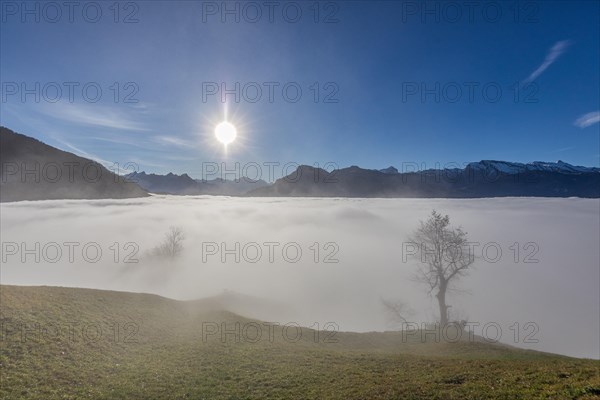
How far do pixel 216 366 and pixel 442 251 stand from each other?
48.9m

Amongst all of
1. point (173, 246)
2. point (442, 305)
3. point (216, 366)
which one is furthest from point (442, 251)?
point (173, 246)

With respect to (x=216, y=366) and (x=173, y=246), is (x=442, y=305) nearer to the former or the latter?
(x=216, y=366)

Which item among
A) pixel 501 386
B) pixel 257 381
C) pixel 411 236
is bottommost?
pixel 257 381

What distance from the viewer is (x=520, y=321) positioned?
189125mm

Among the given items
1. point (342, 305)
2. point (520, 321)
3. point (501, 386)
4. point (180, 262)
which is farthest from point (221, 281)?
point (520, 321)

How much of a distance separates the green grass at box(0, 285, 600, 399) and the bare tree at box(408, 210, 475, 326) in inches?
794

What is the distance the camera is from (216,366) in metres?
30.1

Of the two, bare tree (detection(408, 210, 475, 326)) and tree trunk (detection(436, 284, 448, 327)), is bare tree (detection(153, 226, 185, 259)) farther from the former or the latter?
tree trunk (detection(436, 284, 448, 327))

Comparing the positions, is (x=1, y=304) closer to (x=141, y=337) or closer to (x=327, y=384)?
(x=141, y=337)

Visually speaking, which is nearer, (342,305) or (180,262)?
(180,262)

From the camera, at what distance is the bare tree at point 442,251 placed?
5850 cm

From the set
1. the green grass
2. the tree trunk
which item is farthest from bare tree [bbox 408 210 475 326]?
the green grass

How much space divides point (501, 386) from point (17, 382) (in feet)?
123

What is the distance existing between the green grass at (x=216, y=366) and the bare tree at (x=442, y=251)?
66.1 ft
